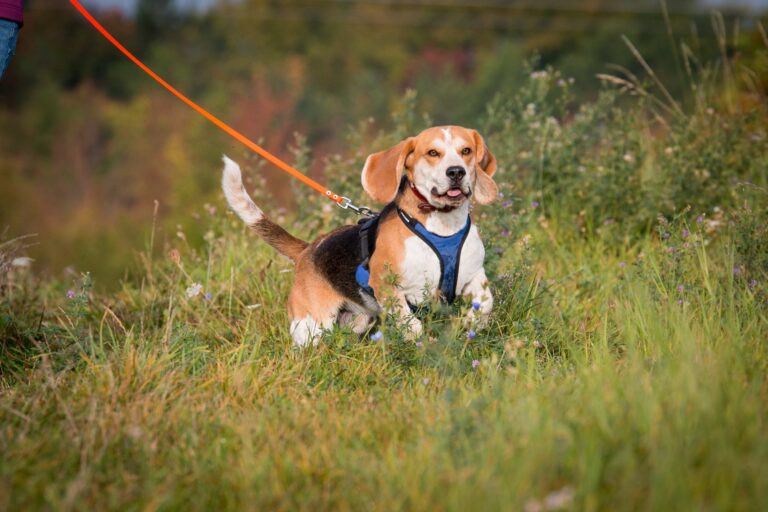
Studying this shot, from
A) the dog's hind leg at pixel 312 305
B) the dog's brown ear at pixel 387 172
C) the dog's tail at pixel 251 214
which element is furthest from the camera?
the dog's tail at pixel 251 214

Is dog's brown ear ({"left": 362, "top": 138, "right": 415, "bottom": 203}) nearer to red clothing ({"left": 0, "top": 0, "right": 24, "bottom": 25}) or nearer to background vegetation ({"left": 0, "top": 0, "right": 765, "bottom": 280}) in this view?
red clothing ({"left": 0, "top": 0, "right": 24, "bottom": 25})

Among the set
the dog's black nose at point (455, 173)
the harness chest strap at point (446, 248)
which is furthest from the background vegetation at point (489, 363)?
the dog's black nose at point (455, 173)

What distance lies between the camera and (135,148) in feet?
142

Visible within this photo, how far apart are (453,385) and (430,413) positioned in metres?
0.35

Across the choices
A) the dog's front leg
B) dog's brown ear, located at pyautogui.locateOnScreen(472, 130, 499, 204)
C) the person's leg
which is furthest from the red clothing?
the dog's front leg

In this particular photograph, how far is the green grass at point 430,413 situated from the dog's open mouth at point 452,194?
1.97 ft

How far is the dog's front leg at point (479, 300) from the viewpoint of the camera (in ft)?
13.7

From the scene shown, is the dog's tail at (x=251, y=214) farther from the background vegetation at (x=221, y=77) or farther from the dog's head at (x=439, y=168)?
the background vegetation at (x=221, y=77)

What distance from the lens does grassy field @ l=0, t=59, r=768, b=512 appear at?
2662 millimetres

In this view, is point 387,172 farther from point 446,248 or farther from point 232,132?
point 232,132

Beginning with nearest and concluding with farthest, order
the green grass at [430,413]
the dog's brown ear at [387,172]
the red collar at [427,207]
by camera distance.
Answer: the green grass at [430,413] < the red collar at [427,207] < the dog's brown ear at [387,172]

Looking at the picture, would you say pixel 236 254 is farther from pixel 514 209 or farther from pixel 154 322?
pixel 514 209

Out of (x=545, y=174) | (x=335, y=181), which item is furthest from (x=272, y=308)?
(x=545, y=174)

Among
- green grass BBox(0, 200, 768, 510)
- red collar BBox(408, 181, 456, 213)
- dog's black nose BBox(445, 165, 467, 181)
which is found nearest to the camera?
green grass BBox(0, 200, 768, 510)
